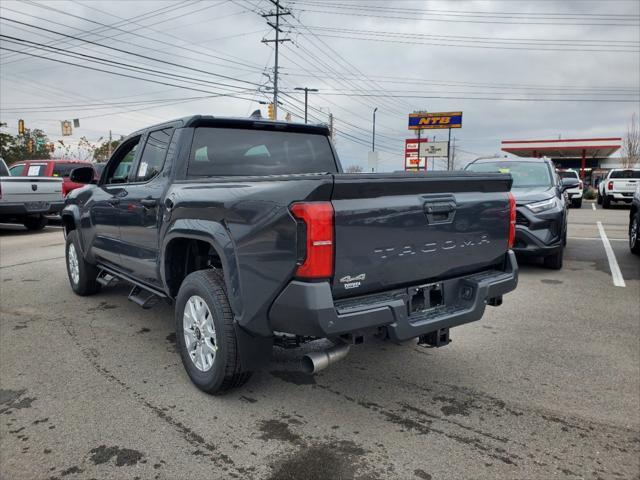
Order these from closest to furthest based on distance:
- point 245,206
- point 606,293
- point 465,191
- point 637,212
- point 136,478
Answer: point 136,478 → point 245,206 → point 465,191 → point 606,293 → point 637,212

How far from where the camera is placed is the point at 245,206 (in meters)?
2.82

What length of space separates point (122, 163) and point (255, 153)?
165 centimetres

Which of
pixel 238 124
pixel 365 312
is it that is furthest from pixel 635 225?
pixel 365 312

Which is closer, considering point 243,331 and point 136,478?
point 136,478

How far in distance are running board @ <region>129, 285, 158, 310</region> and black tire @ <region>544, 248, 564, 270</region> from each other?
607 centimetres

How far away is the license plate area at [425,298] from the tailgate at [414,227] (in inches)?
2.0

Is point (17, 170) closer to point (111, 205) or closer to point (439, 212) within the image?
point (111, 205)

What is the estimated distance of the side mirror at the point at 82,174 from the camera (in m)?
5.07

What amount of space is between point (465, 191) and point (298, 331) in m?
1.47

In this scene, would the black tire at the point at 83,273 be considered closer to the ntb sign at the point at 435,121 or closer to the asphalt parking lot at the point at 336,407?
the asphalt parking lot at the point at 336,407

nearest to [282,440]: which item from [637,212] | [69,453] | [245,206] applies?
[69,453]

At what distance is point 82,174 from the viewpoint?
16.8 feet

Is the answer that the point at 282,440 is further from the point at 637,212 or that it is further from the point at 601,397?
the point at 637,212

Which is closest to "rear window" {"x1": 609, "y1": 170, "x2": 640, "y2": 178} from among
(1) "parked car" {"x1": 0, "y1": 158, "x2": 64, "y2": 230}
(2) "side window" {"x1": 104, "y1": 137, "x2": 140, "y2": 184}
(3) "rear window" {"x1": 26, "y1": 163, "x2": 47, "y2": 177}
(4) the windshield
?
(4) the windshield
